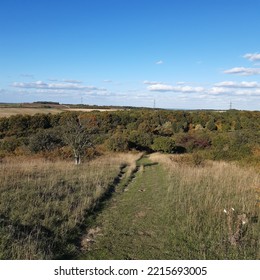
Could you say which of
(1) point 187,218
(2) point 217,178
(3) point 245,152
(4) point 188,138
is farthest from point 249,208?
(4) point 188,138

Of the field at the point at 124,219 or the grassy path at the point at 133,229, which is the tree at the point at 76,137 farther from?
the grassy path at the point at 133,229

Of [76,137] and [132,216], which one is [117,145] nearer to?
[76,137]

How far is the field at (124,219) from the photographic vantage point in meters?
5.41

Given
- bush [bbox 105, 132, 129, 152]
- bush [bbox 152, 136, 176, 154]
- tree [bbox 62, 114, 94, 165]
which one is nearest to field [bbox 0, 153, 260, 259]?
tree [bbox 62, 114, 94, 165]

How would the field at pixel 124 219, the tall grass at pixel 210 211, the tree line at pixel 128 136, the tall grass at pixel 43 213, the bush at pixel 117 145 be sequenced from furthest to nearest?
the bush at pixel 117 145
the tree line at pixel 128 136
the tall grass at pixel 210 211
the field at pixel 124 219
the tall grass at pixel 43 213

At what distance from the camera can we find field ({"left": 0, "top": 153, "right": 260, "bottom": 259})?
5.41 meters

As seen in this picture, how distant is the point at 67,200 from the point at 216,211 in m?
3.87

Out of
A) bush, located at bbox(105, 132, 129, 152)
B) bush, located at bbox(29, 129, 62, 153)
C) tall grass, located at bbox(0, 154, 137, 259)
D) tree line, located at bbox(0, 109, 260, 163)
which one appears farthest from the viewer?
bush, located at bbox(29, 129, 62, 153)

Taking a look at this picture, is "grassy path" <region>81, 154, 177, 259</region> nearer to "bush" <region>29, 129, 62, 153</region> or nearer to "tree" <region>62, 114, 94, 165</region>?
"tree" <region>62, 114, 94, 165</region>

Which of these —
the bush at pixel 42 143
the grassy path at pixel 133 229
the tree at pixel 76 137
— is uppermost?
the tree at pixel 76 137

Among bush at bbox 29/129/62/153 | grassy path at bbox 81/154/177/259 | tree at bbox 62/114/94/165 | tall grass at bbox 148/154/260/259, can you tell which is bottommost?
bush at bbox 29/129/62/153

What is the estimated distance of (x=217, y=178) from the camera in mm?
11930

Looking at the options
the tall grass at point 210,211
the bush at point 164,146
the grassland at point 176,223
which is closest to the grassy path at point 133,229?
the grassland at point 176,223
